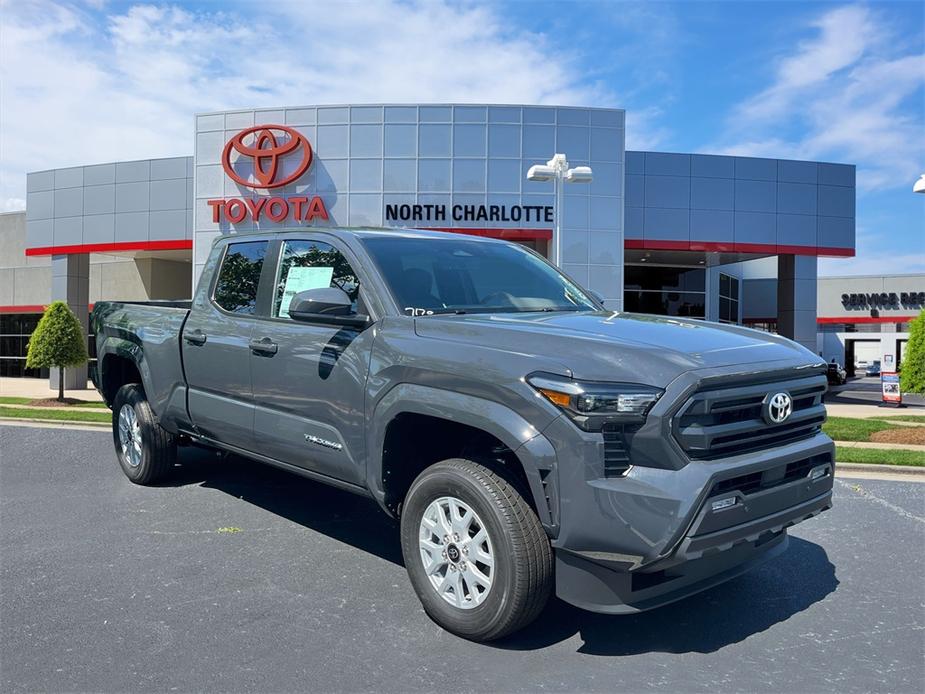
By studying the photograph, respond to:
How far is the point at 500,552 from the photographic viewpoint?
3420mm

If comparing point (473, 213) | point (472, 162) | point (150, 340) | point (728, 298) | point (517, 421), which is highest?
point (472, 162)

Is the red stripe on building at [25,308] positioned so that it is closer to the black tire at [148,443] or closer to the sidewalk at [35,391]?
the sidewalk at [35,391]

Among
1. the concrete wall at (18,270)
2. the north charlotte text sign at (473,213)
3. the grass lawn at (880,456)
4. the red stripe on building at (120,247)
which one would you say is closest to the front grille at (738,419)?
the grass lawn at (880,456)

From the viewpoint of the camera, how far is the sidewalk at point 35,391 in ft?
77.9

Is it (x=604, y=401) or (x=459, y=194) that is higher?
(x=459, y=194)

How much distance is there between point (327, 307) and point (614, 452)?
1.77 meters

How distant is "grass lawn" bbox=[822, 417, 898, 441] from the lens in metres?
12.1

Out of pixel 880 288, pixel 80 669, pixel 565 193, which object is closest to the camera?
pixel 80 669

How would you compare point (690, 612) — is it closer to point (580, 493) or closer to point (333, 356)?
point (580, 493)

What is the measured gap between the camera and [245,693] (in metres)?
3.17

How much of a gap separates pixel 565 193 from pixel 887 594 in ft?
60.5

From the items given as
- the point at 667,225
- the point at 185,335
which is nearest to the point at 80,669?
the point at 185,335

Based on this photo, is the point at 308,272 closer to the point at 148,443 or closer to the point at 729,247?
the point at 148,443

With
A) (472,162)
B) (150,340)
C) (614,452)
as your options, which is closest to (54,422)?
(150,340)
